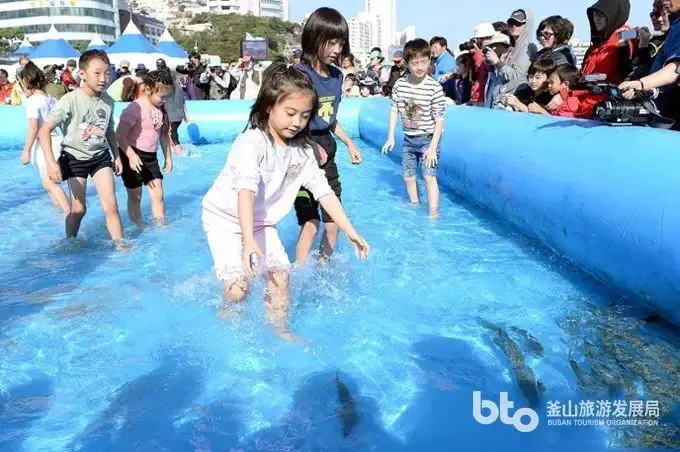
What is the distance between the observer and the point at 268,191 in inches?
103

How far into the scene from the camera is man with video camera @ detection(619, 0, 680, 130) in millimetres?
3088

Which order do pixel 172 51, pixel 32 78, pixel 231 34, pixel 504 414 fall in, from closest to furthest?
pixel 504 414
pixel 32 78
pixel 172 51
pixel 231 34

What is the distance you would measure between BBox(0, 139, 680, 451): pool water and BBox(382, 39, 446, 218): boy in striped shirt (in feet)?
2.89

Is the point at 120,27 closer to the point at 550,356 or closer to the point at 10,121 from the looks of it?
the point at 10,121

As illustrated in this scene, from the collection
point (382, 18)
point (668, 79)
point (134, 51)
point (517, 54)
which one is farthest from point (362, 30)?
point (668, 79)

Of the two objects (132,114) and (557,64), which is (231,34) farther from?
(132,114)

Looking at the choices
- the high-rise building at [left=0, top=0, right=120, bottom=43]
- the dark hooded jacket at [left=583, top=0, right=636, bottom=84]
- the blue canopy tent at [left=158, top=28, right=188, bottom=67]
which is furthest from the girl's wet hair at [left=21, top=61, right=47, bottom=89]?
the high-rise building at [left=0, top=0, right=120, bottom=43]

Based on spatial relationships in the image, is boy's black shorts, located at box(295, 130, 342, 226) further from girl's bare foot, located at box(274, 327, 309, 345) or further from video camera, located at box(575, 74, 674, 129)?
video camera, located at box(575, 74, 674, 129)

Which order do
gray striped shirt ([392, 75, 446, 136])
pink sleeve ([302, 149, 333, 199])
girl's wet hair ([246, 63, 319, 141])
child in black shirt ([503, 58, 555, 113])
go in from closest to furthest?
girl's wet hair ([246, 63, 319, 141]) < pink sleeve ([302, 149, 333, 199]) < gray striped shirt ([392, 75, 446, 136]) < child in black shirt ([503, 58, 555, 113])

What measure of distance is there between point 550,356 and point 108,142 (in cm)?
333

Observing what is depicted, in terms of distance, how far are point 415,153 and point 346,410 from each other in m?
3.32

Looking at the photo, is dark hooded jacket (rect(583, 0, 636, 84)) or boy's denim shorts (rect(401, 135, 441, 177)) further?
boy's denim shorts (rect(401, 135, 441, 177))

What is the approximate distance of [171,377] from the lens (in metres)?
2.44

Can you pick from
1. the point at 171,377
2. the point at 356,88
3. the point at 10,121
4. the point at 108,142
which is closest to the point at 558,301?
the point at 171,377
